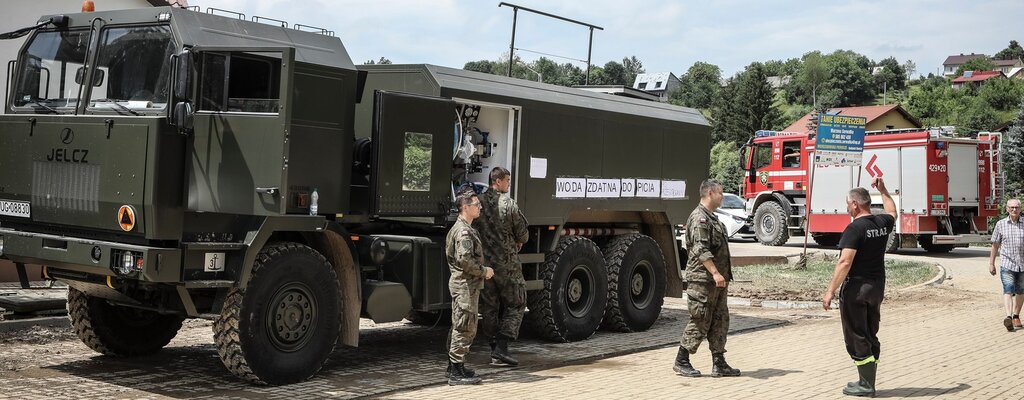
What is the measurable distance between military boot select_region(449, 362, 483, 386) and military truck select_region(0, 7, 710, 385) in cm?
85

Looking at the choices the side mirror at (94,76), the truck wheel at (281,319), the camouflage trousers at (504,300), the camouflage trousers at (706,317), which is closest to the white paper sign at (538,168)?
the camouflage trousers at (504,300)

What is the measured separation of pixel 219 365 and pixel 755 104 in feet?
311

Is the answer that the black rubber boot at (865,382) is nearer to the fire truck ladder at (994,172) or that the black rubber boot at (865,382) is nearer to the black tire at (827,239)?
the fire truck ladder at (994,172)

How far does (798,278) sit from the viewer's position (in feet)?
63.2

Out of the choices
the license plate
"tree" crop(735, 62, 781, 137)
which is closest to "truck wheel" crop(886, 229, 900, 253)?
the license plate

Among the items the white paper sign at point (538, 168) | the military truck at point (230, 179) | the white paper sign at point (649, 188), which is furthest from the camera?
the white paper sign at point (649, 188)

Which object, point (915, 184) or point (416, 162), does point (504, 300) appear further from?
point (915, 184)

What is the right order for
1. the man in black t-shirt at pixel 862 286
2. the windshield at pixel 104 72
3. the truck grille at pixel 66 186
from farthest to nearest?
the man in black t-shirt at pixel 862 286 < the windshield at pixel 104 72 < the truck grille at pixel 66 186

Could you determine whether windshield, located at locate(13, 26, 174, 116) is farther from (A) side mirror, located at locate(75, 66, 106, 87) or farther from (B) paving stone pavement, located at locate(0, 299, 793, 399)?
(B) paving stone pavement, located at locate(0, 299, 793, 399)

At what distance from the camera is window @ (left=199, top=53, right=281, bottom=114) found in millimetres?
8070

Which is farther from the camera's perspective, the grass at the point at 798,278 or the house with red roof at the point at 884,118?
the house with red roof at the point at 884,118

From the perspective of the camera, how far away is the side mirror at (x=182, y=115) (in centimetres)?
776

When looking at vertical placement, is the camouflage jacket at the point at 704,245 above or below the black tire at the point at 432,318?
above

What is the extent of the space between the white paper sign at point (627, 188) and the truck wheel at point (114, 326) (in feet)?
16.6
